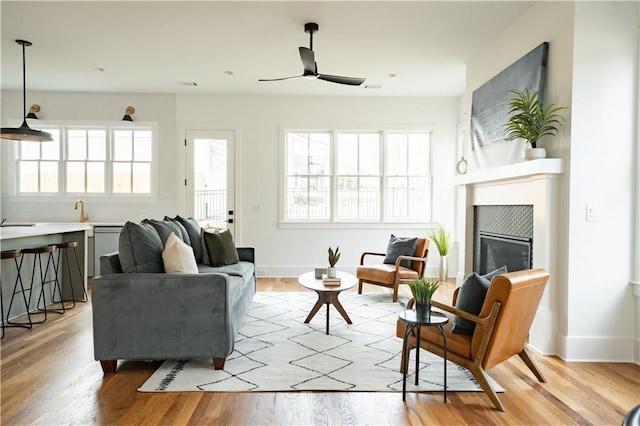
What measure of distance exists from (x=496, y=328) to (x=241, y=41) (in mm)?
3747

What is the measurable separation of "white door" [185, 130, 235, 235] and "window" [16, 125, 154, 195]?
0.74 meters

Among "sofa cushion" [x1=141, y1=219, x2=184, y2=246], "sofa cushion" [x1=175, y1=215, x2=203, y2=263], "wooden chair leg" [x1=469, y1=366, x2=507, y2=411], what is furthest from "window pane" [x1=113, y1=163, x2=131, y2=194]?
"wooden chair leg" [x1=469, y1=366, x2=507, y2=411]

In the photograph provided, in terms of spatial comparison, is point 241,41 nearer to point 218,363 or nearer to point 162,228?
point 162,228

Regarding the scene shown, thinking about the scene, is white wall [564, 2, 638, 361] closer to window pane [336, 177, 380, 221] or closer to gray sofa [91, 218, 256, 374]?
gray sofa [91, 218, 256, 374]

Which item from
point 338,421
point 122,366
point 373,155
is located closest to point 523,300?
point 338,421

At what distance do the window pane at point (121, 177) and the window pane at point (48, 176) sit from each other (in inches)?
37.0

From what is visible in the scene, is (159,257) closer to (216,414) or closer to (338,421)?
(216,414)

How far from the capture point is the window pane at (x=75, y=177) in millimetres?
6637

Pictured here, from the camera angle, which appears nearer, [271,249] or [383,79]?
[383,79]

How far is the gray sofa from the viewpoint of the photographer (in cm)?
275

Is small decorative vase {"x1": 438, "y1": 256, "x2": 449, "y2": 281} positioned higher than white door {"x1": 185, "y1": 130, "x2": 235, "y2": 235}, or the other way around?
white door {"x1": 185, "y1": 130, "x2": 235, "y2": 235}

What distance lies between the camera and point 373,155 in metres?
6.75

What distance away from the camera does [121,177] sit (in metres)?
6.68

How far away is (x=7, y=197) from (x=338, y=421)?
270 inches
